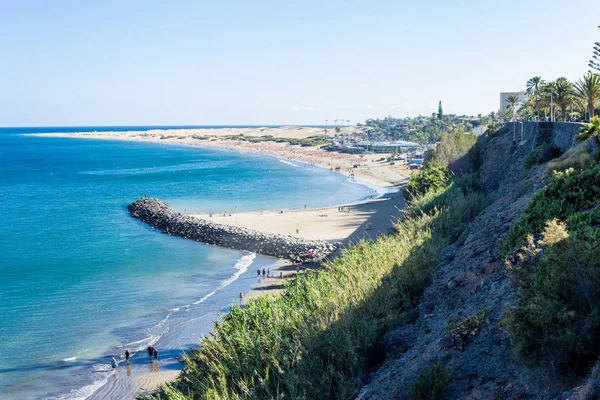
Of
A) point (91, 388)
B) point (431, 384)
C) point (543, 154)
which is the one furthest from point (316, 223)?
point (431, 384)

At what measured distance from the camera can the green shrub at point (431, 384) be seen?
846cm

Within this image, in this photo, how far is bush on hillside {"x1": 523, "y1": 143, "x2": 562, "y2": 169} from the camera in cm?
2483

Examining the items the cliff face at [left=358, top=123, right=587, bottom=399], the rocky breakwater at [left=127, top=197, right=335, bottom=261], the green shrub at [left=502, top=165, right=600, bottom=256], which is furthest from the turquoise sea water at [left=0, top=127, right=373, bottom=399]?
the green shrub at [left=502, top=165, right=600, bottom=256]

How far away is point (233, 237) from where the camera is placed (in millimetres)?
41750

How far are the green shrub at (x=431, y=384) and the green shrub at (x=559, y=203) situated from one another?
496 centimetres

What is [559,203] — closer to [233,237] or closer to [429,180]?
[429,180]

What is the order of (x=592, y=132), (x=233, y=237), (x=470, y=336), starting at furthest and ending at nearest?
(x=233, y=237)
(x=592, y=132)
(x=470, y=336)

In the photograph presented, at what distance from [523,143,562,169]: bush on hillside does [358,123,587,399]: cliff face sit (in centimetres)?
720

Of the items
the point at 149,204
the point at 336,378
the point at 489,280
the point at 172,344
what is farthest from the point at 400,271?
the point at 149,204

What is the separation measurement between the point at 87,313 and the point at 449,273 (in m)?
19.3

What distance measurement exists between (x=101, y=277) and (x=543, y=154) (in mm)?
26536

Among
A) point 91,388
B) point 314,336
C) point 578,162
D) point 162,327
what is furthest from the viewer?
point 162,327

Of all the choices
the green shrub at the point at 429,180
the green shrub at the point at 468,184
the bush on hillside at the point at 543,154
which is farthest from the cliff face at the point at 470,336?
the green shrub at the point at 429,180

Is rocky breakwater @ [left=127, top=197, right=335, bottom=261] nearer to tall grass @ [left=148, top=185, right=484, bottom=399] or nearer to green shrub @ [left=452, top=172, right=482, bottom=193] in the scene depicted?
green shrub @ [left=452, top=172, right=482, bottom=193]
